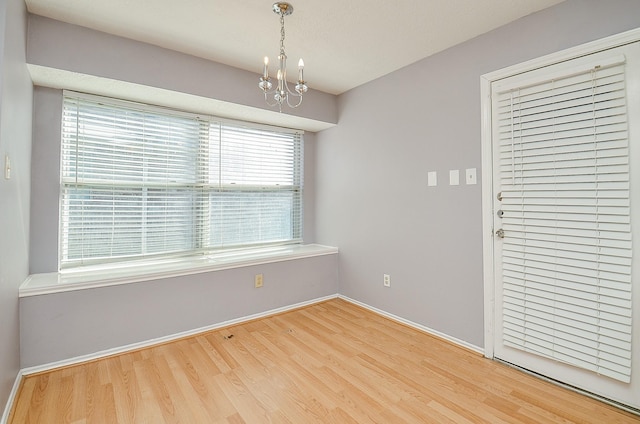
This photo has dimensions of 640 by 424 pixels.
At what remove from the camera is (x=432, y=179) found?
103 inches

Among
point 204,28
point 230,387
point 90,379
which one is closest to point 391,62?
point 204,28

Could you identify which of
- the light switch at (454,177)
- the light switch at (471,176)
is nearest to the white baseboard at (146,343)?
the light switch at (454,177)

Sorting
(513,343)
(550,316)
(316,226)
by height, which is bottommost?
(513,343)

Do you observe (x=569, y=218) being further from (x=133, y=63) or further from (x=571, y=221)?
(x=133, y=63)

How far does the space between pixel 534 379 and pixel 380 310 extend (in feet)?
4.53

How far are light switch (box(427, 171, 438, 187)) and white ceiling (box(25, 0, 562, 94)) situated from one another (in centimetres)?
103

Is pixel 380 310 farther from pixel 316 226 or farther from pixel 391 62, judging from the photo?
pixel 391 62

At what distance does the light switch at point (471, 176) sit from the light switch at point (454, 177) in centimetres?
8

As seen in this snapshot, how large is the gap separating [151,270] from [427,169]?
2513 millimetres

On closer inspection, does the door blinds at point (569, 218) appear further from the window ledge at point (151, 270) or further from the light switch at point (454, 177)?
the window ledge at point (151, 270)

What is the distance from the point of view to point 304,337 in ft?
8.52

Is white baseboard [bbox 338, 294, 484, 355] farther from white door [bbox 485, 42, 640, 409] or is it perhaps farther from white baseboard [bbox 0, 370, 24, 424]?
white baseboard [bbox 0, 370, 24, 424]

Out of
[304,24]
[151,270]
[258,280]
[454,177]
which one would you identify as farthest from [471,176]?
[151,270]

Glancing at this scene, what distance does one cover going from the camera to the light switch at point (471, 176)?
2.32 metres
